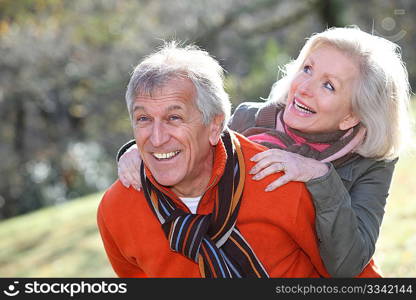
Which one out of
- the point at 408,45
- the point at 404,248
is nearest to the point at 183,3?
the point at 408,45

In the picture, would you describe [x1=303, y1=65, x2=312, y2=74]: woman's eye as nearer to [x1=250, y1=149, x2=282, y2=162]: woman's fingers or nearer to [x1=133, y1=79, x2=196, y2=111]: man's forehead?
[x1=250, y1=149, x2=282, y2=162]: woman's fingers

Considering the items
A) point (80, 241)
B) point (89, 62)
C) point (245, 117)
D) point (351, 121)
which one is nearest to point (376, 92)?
point (351, 121)

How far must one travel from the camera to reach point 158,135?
2773 millimetres

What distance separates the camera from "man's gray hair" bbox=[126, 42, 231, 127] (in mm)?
2787

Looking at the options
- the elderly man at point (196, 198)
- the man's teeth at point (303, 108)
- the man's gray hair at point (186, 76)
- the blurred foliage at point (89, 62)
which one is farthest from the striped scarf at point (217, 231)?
the blurred foliage at point (89, 62)

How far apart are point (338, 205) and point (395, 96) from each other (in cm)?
68

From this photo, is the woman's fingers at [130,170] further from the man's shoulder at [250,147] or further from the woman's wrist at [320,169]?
the woman's wrist at [320,169]

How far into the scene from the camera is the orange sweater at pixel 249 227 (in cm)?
292

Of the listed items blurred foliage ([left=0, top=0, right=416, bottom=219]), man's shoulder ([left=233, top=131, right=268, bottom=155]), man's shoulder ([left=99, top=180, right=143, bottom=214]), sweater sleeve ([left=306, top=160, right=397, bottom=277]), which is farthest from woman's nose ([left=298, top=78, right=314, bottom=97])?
blurred foliage ([left=0, top=0, right=416, bottom=219])

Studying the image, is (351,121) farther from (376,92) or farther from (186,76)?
(186,76)

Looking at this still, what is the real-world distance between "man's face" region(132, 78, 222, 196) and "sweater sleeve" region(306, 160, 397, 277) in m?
0.51

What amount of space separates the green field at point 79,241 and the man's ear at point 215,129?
7.61ft

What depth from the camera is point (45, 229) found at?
34.8 feet

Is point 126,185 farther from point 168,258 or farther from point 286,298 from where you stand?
point 286,298
